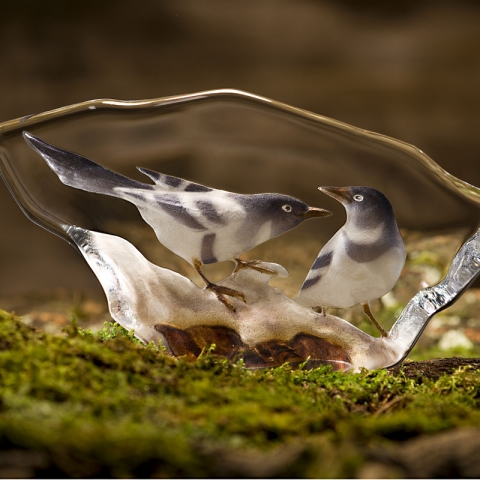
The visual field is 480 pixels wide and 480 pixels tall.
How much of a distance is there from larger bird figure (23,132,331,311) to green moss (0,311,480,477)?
0.21 m

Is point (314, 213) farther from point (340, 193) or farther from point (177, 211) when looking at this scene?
point (177, 211)

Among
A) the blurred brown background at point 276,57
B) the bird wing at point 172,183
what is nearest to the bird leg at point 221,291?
the bird wing at point 172,183

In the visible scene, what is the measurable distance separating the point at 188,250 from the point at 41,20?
1.34 m

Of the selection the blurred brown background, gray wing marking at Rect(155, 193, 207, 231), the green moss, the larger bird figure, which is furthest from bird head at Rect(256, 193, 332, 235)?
the blurred brown background

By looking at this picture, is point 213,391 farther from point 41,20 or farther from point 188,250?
point 41,20

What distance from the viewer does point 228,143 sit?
893 millimetres

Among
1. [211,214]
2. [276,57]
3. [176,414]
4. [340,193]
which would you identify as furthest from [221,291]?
[276,57]

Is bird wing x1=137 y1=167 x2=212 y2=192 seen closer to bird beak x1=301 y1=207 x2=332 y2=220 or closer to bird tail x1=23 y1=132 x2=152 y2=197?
bird tail x1=23 y1=132 x2=152 y2=197

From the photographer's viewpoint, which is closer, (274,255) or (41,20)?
(274,255)

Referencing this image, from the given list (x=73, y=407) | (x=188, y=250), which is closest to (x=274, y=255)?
(x=188, y=250)

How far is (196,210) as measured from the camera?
824mm

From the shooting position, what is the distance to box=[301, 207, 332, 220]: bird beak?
855 mm

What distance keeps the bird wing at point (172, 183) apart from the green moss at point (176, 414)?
285 mm

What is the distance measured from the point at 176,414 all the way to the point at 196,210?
0.40 m
